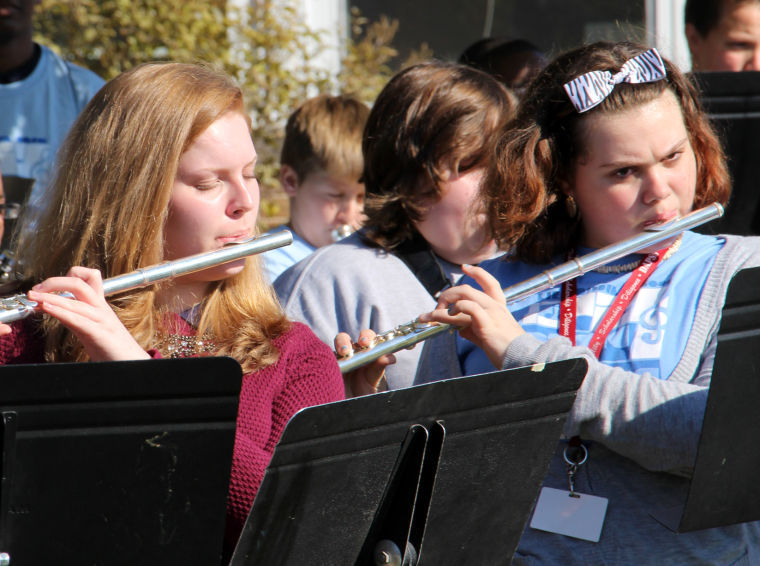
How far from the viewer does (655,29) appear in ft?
17.6

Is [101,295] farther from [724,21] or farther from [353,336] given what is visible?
[724,21]

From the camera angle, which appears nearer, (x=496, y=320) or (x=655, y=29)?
(x=496, y=320)

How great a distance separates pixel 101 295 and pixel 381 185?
1.20 metres

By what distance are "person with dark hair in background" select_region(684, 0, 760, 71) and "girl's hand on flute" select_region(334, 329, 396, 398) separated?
1.85 metres

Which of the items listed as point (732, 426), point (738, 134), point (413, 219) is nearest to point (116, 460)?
point (732, 426)

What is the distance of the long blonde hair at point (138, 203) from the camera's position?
6.22 feet

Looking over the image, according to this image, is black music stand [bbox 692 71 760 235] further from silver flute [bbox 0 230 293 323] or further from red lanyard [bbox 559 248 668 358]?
silver flute [bbox 0 230 293 323]

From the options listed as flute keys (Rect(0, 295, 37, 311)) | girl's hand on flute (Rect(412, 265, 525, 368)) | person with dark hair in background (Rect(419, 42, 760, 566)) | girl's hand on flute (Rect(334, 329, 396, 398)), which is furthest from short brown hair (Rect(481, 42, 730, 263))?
flute keys (Rect(0, 295, 37, 311))

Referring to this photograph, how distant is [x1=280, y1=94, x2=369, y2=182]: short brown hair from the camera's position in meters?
3.74

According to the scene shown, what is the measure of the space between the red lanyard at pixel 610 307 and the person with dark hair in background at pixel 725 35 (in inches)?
62.8

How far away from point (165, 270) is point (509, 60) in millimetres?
2233

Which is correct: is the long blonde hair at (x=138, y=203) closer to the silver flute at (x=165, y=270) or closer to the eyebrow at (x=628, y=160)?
the silver flute at (x=165, y=270)

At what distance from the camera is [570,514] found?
6.21 ft

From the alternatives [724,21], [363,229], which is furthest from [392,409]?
[724,21]
